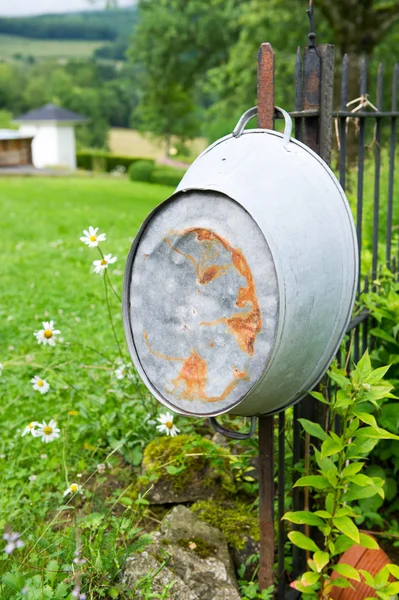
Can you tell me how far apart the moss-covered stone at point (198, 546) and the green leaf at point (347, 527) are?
543 mm

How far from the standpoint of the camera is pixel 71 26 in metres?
103

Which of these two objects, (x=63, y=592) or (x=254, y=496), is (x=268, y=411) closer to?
(x=63, y=592)

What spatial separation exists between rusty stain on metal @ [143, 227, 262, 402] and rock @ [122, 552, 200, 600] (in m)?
0.71

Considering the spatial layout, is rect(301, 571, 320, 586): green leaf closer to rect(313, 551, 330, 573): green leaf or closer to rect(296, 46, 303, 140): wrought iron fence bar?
rect(313, 551, 330, 573): green leaf

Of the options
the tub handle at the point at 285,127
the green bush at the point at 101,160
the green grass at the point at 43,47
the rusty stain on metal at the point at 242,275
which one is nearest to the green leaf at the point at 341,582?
Result: the rusty stain on metal at the point at 242,275

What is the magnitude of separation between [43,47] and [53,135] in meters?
68.9

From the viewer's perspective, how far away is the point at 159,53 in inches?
910

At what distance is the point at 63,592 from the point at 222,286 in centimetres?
99

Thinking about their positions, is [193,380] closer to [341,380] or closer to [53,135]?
[341,380]

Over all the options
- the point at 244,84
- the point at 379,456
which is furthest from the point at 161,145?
the point at 379,456

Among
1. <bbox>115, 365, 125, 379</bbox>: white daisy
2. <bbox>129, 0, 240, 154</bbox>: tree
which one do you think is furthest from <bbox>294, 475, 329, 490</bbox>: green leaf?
<bbox>129, 0, 240, 154</bbox>: tree

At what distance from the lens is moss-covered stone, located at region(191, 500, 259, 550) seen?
2.55 metres

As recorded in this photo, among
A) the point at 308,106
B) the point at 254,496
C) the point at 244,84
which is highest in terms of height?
the point at 244,84

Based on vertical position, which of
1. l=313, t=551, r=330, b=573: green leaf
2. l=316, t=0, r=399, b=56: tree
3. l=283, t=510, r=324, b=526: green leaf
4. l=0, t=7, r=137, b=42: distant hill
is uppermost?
l=0, t=7, r=137, b=42: distant hill
